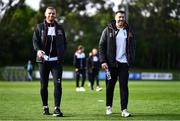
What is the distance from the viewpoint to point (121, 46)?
12.3 metres

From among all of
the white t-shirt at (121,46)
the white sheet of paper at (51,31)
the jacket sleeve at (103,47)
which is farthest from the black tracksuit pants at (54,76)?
the white t-shirt at (121,46)

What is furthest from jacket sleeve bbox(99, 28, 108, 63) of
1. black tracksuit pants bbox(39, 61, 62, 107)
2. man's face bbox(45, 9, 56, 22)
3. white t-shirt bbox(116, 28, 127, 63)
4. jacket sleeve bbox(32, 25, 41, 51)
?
jacket sleeve bbox(32, 25, 41, 51)

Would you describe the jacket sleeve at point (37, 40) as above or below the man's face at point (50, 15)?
below

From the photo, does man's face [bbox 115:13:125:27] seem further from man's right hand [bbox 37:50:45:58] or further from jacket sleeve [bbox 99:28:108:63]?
man's right hand [bbox 37:50:45:58]

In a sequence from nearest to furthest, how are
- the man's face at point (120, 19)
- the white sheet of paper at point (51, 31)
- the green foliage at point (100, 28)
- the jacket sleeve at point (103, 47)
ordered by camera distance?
the man's face at point (120, 19)
the jacket sleeve at point (103, 47)
the white sheet of paper at point (51, 31)
the green foliage at point (100, 28)

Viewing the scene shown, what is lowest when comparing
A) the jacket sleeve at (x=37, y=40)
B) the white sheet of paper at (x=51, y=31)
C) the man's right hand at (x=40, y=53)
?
the man's right hand at (x=40, y=53)

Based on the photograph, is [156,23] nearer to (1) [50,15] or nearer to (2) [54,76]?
(1) [50,15]

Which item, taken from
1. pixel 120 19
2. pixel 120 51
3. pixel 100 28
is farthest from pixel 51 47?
pixel 100 28

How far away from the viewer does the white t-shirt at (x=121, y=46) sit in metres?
12.3

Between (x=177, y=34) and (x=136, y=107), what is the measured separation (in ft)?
222

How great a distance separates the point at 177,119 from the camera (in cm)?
1141

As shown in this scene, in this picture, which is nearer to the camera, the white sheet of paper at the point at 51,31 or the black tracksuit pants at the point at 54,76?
the black tracksuit pants at the point at 54,76

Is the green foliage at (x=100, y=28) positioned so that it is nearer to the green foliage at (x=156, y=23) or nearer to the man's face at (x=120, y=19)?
the green foliage at (x=156, y=23)

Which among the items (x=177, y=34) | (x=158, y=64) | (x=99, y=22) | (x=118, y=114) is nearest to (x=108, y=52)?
(x=118, y=114)
